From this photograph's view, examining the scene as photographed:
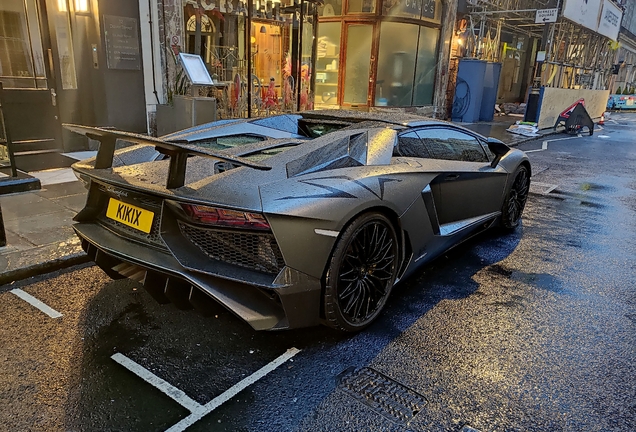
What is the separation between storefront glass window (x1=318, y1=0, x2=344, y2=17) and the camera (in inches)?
554

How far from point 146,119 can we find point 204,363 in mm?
6745

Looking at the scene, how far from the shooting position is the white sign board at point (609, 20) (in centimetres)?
2236

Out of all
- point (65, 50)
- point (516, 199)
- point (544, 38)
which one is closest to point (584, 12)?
point (544, 38)

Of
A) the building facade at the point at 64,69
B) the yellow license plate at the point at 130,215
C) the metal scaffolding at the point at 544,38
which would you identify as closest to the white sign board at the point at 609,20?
the metal scaffolding at the point at 544,38

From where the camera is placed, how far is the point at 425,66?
15641 millimetres

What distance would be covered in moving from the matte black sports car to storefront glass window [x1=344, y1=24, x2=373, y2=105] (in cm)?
1129

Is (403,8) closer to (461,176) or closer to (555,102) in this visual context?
(555,102)

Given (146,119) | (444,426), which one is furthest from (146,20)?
(444,426)

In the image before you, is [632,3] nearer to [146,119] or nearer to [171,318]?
[146,119]

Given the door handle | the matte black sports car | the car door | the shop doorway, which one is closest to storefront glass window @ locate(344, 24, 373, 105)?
the shop doorway

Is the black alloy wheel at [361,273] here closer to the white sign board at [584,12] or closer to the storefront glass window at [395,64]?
the storefront glass window at [395,64]

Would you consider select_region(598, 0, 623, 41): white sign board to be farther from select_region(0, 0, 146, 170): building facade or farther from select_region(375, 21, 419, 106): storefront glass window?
select_region(0, 0, 146, 170): building facade

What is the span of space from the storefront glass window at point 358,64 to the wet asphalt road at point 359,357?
11077 millimetres

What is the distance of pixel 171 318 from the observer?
10.2 feet
